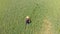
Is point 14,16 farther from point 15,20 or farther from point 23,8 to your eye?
→ point 23,8

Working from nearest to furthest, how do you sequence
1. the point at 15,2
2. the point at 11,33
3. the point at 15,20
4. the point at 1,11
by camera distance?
the point at 11,33 → the point at 15,20 → the point at 1,11 → the point at 15,2

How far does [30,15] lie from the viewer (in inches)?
59.4

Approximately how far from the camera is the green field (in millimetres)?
1380

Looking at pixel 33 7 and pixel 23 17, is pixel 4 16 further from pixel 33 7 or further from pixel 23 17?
pixel 33 7

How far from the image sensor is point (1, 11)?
1.58 m

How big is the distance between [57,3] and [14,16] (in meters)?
0.58

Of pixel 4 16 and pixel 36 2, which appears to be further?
pixel 36 2

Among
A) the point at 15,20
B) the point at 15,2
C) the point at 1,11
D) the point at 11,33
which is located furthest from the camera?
the point at 15,2

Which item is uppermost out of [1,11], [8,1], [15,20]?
[8,1]

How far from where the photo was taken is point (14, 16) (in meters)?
1.51

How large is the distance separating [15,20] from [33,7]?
0.97 feet

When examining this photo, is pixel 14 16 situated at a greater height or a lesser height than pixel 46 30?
greater

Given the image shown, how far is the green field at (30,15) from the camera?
1.38 m

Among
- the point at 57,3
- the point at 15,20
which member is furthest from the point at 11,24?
the point at 57,3
